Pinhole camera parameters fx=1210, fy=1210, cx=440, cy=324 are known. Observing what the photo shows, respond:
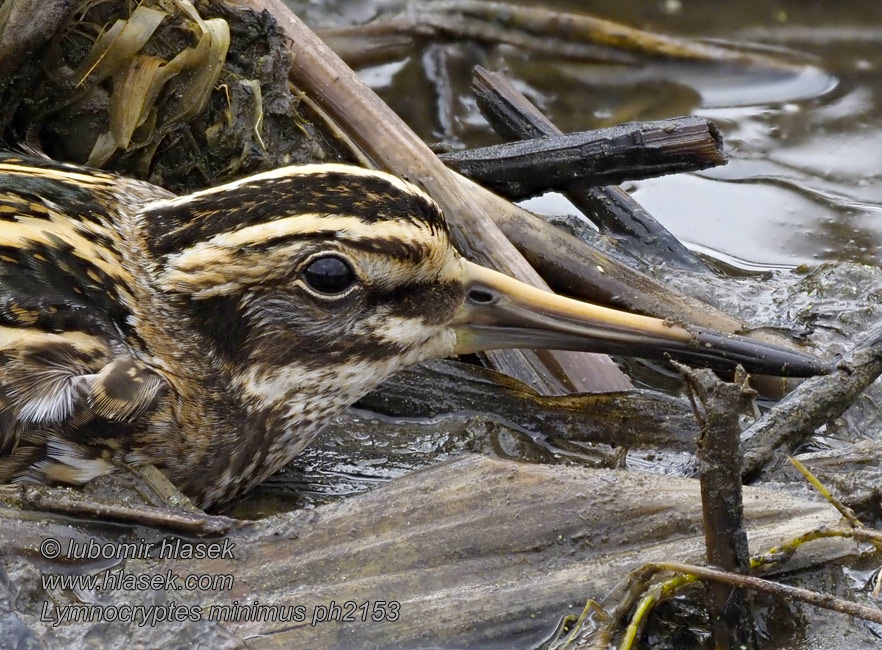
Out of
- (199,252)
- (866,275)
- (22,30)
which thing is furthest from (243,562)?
(866,275)

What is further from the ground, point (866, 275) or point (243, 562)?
point (866, 275)

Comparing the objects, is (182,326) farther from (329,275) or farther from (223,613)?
(223,613)

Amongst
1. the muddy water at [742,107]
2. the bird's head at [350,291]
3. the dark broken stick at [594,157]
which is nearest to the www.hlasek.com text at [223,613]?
the bird's head at [350,291]

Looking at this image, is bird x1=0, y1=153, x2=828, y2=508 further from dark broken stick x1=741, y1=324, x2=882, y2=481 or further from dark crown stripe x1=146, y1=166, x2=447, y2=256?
dark broken stick x1=741, y1=324, x2=882, y2=481

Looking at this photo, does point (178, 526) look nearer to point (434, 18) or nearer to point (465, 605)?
point (465, 605)

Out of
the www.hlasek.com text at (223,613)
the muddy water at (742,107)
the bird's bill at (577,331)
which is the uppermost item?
the muddy water at (742,107)

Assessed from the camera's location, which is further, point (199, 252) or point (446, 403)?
point (446, 403)

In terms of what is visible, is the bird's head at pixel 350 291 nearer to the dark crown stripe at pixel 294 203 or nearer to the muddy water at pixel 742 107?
the dark crown stripe at pixel 294 203
